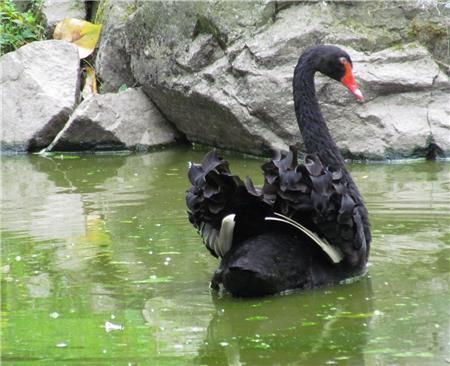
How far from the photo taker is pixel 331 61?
510cm

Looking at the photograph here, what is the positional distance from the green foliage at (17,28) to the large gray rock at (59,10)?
0.34 ft

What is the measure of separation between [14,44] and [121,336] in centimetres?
632

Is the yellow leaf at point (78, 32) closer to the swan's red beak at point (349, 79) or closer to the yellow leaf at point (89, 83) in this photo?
the yellow leaf at point (89, 83)

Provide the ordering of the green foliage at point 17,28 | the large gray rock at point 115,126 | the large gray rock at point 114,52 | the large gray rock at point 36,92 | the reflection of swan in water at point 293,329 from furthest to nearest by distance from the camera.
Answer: the green foliage at point 17,28 < the large gray rock at point 114,52 < the large gray rock at point 36,92 < the large gray rock at point 115,126 < the reflection of swan in water at point 293,329

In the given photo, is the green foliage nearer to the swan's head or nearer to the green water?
the green water

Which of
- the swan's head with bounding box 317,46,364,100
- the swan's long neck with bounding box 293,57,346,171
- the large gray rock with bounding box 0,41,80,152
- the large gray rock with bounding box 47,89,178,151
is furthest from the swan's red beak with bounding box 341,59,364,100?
the large gray rock with bounding box 0,41,80,152

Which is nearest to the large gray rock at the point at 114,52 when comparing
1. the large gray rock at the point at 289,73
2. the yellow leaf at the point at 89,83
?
the yellow leaf at the point at 89,83

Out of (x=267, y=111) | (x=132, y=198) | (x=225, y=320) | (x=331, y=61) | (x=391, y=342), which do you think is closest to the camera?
(x=391, y=342)

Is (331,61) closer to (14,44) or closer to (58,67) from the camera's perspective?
(58,67)

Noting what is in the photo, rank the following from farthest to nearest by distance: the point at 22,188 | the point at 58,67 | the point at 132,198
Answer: the point at 58,67, the point at 22,188, the point at 132,198

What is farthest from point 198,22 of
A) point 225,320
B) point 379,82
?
point 225,320

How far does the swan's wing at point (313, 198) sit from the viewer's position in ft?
14.1

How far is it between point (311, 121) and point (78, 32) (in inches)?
201

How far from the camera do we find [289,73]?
7.68 metres
